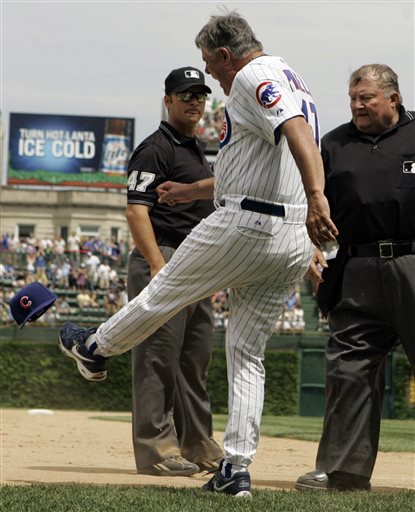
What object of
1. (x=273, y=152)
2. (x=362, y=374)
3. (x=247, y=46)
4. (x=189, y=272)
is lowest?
(x=362, y=374)

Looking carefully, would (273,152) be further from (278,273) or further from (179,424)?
(179,424)

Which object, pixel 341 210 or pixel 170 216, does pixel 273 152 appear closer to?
pixel 341 210

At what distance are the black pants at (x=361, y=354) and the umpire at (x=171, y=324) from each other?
1165 millimetres

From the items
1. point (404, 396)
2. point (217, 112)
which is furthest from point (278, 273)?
point (217, 112)

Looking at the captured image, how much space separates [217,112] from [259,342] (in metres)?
42.4

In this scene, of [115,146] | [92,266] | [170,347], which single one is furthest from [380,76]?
[115,146]

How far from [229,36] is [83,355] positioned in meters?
1.63

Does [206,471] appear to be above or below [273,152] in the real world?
below

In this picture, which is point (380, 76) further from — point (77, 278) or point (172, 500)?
point (77, 278)

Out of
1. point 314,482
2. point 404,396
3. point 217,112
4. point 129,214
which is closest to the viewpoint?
point 314,482

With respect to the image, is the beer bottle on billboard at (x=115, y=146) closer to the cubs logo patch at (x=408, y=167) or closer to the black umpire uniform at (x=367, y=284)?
the black umpire uniform at (x=367, y=284)

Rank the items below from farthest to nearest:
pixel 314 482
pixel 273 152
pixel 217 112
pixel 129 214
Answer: pixel 217 112, pixel 129 214, pixel 314 482, pixel 273 152

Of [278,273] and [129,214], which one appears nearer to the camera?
[278,273]

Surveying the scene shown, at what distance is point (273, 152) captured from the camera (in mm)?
5078
